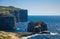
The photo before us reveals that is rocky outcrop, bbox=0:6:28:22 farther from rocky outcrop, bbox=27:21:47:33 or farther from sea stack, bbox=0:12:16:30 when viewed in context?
rocky outcrop, bbox=27:21:47:33

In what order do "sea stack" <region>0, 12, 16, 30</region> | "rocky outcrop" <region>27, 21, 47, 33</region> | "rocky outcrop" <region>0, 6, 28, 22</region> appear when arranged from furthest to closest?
"rocky outcrop" <region>0, 6, 28, 22</region> < "rocky outcrop" <region>27, 21, 47, 33</region> < "sea stack" <region>0, 12, 16, 30</region>

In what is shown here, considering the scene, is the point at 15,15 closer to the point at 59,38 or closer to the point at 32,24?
the point at 32,24

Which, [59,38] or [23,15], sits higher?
[23,15]

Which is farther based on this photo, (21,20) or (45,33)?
(21,20)

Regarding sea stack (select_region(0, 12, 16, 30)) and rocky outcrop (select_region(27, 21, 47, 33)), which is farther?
rocky outcrop (select_region(27, 21, 47, 33))

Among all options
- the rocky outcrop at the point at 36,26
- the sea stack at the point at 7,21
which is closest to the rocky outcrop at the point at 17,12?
the sea stack at the point at 7,21

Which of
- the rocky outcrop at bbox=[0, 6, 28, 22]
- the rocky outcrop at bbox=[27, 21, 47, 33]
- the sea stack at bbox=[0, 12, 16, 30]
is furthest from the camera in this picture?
the rocky outcrop at bbox=[0, 6, 28, 22]

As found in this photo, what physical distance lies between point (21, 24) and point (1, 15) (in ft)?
11.7

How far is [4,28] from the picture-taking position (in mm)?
31719

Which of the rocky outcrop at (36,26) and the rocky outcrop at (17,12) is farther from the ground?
the rocky outcrop at (17,12)

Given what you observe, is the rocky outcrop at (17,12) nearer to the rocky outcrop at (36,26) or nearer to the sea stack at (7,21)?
the sea stack at (7,21)

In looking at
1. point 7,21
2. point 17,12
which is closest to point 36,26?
point 7,21

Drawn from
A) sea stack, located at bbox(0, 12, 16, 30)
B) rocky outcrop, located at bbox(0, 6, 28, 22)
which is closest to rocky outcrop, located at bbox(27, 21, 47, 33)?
rocky outcrop, located at bbox(0, 6, 28, 22)

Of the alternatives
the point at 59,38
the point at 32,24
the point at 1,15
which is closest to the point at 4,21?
the point at 1,15
